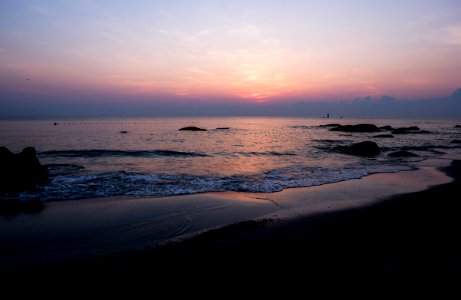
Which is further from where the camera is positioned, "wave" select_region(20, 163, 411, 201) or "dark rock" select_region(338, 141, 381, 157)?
"dark rock" select_region(338, 141, 381, 157)

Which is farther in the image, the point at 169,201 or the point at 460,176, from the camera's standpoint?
the point at 460,176

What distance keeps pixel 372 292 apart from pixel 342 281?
50 cm

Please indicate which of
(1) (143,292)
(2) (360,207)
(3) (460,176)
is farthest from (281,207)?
(3) (460,176)

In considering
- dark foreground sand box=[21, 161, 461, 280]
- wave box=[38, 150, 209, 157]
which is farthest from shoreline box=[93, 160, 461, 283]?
wave box=[38, 150, 209, 157]

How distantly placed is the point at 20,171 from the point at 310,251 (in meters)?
14.3

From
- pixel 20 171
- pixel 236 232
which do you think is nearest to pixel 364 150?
pixel 236 232

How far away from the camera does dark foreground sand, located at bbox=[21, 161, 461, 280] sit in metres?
5.50

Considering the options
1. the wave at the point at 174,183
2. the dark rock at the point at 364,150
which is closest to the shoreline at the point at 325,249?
the wave at the point at 174,183

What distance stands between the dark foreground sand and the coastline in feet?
0.08

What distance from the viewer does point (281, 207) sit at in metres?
10.3

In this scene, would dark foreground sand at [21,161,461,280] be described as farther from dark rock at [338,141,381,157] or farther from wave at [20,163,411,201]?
dark rock at [338,141,381,157]

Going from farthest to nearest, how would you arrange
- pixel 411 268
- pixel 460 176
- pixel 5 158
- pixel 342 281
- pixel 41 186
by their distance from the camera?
1. pixel 460 176
2. pixel 5 158
3. pixel 41 186
4. pixel 411 268
5. pixel 342 281

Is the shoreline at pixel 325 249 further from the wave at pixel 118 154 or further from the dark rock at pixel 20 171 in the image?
the wave at pixel 118 154

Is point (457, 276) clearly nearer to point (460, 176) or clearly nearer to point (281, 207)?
point (281, 207)
